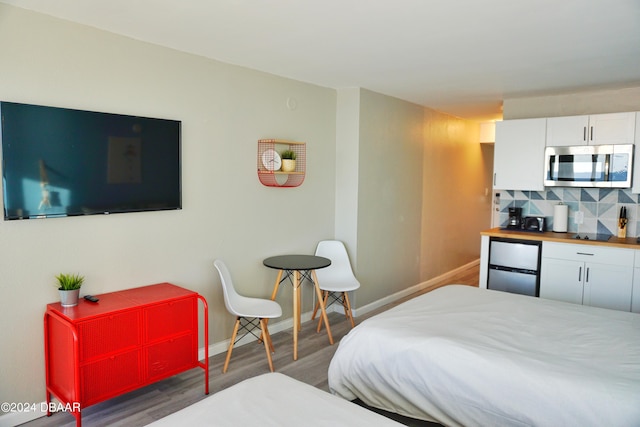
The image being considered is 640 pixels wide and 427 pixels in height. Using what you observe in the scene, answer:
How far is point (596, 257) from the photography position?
4098 millimetres

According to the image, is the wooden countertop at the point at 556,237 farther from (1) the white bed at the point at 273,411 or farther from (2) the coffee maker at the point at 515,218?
(1) the white bed at the point at 273,411

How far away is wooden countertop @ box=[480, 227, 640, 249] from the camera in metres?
4.04

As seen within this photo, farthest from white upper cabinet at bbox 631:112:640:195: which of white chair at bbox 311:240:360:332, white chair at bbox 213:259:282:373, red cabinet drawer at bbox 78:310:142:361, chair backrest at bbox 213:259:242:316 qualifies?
red cabinet drawer at bbox 78:310:142:361

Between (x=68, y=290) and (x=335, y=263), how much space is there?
2538mm

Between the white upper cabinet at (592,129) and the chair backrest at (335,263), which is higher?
the white upper cabinet at (592,129)

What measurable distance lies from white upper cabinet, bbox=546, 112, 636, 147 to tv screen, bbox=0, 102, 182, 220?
11.9 feet

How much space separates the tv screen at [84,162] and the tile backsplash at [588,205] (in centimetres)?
383

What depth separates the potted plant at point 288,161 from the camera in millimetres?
4078

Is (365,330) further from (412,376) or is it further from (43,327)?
(43,327)

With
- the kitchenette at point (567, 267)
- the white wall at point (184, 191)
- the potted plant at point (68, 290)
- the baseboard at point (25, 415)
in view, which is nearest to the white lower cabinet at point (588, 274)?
the kitchenette at point (567, 267)

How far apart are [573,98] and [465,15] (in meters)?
2.88

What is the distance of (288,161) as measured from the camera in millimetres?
4078

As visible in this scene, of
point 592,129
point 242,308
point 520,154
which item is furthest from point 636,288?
point 242,308

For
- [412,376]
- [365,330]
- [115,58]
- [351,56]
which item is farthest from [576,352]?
[115,58]
